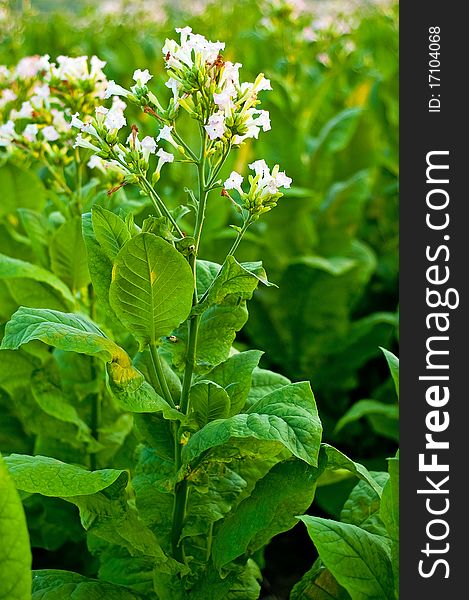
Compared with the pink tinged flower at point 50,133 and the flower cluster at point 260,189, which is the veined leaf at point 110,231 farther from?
the pink tinged flower at point 50,133

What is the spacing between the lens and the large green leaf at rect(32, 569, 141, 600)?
1.80 m

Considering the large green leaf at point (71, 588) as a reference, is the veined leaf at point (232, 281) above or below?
above

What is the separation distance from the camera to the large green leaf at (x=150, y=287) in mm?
1623

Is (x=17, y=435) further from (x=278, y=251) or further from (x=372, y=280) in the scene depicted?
(x=372, y=280)

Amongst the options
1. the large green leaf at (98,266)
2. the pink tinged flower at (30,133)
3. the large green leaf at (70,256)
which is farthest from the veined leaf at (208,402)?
the pink tinged flower at (30,133)

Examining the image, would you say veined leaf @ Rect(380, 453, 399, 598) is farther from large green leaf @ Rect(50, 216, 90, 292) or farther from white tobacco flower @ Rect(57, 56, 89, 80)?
white tobacco flower @ Rect(57, 56, 89, 80)

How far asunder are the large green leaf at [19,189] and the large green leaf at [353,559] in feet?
5.87

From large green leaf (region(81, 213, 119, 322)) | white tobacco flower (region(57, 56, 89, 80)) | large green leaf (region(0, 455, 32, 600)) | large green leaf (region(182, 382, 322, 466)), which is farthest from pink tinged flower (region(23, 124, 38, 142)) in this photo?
large green leaf (region(0, 455, 32, 600))

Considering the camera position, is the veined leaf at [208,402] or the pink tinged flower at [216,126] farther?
the veined leaf at [208,402]

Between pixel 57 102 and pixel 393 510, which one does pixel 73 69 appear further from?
pixel 393 510

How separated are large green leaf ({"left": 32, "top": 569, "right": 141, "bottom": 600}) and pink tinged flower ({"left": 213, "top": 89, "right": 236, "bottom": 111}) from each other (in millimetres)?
951

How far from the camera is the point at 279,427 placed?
1.58m

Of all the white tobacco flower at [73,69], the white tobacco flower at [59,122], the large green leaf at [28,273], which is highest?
the white tobacco flower at [73,69]

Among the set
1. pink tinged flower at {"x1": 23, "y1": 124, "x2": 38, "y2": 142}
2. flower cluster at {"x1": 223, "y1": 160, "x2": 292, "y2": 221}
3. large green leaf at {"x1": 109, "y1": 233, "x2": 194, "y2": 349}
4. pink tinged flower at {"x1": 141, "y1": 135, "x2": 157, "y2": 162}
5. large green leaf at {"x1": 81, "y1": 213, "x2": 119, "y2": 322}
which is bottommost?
large green leaf at {"x1": 109, "y1": 233, "x2": 194, "y2": 349}
